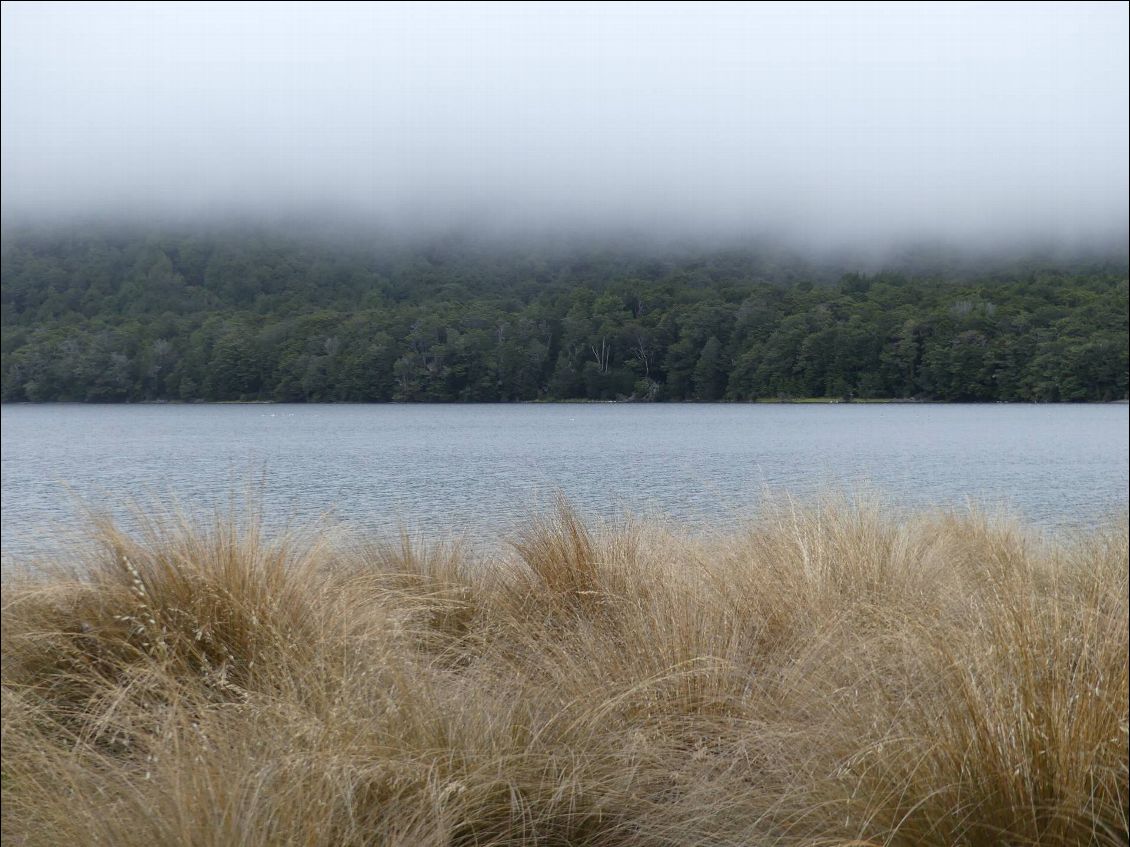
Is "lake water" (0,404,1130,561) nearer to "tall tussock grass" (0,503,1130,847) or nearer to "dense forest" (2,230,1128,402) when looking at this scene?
"tall tussock grass" (0,503,1130,847)

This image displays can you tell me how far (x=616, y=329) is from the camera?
80875 mm

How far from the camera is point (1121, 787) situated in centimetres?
216

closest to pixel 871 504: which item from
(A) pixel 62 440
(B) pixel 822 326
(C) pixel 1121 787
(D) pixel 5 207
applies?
(C) pixel 1121 787

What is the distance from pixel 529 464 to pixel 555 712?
2120 centimetres

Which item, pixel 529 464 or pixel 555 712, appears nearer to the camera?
pixel 555 712

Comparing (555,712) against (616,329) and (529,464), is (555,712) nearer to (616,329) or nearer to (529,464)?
(529,464)

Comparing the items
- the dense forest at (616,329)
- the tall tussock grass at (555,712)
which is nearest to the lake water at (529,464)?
the tall tussock grass at (555,712)

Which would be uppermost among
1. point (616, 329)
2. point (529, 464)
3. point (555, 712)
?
point (616, 329)

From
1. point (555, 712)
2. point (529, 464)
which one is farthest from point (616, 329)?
point (555, 712)

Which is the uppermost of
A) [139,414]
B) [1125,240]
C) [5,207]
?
[1125,240]

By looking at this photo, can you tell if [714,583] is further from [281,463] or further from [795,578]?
[281,463]

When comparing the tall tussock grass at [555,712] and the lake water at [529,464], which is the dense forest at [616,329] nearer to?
the lake water at [529,464]

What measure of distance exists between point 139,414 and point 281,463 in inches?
1197

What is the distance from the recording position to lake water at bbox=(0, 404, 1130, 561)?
9211mm
